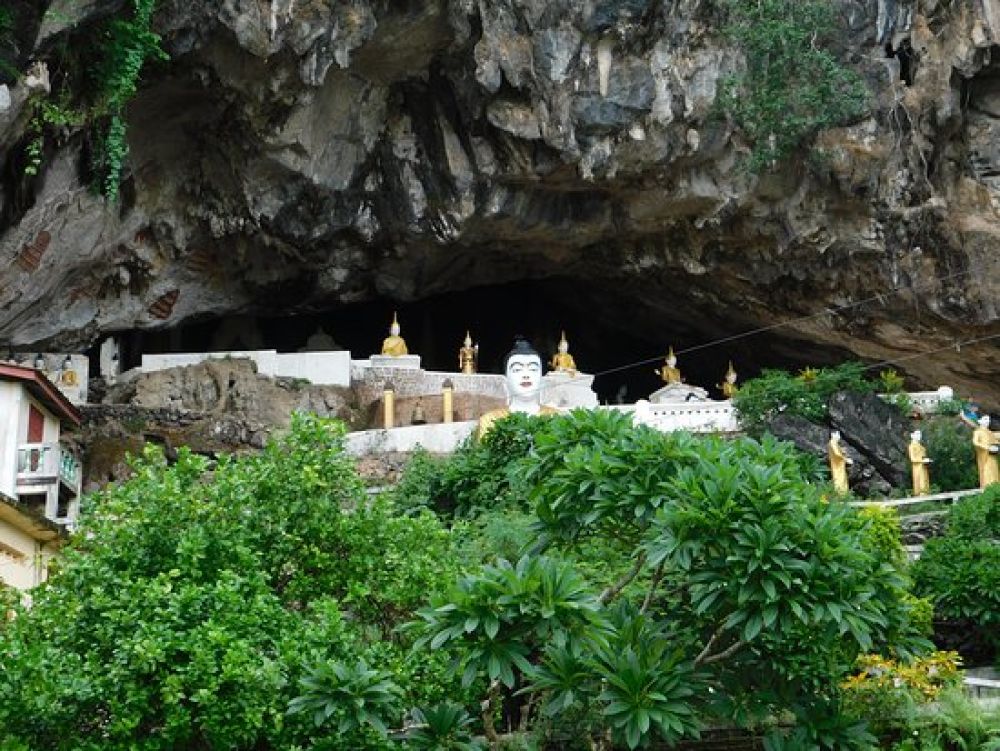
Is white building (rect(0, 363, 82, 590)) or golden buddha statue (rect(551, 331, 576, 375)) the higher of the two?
golden buddha statue (rect(551, 331, 576, 375))

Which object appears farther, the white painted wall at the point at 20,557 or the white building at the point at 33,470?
the white building at the point at 33,470

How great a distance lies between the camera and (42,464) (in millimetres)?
15516

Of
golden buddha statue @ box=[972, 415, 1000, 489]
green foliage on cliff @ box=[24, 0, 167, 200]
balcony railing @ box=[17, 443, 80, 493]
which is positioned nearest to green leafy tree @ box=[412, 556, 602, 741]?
balcony railing @ box=[17, 443, 80, 493]

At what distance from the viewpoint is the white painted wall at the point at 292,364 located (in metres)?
23.0

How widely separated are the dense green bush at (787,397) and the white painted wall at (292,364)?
6746 mm

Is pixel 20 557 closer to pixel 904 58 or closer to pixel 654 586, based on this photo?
pixel 654 586

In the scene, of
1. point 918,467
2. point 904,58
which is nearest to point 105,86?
point 918,467

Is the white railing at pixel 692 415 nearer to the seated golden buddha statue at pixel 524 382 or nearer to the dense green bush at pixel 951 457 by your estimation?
the seated golden buddha statue at pixel 524 382

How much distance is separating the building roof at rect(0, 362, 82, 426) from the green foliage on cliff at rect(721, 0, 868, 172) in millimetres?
10602

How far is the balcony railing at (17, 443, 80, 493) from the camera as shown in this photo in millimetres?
15109

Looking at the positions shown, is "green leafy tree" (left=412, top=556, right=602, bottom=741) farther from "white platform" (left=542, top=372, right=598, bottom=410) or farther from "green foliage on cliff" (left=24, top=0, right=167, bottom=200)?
"white platform" (left=542, top=372, right=598, bottom=410)

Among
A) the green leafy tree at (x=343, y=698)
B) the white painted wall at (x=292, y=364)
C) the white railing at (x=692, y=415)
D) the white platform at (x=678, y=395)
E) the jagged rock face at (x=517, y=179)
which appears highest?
the jagged rock face at (x=517, y=179)

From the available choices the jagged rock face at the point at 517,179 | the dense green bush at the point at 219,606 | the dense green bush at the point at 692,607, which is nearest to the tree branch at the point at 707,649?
the dense green bush at the point at 692,607

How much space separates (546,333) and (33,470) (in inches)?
593
